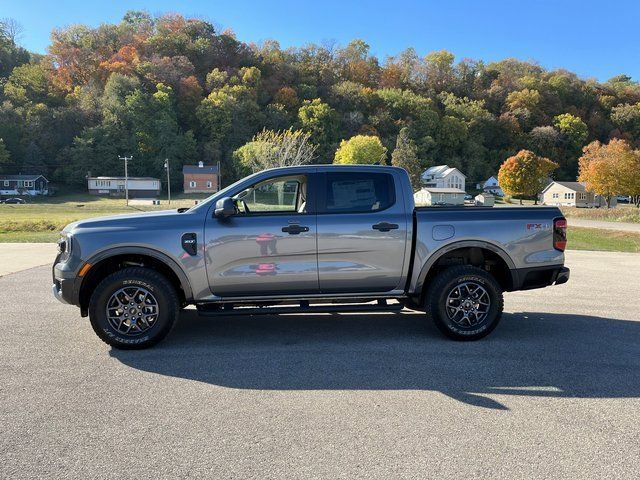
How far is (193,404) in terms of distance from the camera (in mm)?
3621

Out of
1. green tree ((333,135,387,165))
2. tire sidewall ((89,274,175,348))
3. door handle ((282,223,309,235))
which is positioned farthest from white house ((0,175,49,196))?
door handle ((282,223,309,235))

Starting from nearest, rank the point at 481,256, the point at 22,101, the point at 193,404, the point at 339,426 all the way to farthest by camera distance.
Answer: the point at 339,426 < the point at 193,404 < the point at 481,256 < the point at 22,101

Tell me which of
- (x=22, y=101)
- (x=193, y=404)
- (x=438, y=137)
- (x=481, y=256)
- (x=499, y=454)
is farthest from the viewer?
(x=438, y=137)

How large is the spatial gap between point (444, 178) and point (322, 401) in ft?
310

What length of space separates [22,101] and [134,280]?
117 m

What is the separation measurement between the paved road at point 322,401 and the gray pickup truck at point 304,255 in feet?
1.57

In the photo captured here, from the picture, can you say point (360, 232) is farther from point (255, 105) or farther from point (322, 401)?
point (255, 105)

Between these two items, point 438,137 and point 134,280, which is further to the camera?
point 438,137

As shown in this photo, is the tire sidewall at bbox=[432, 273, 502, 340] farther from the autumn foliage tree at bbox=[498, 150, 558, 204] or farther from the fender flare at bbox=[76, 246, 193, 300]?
the autumn foliage tree at bbox=[498, 150, 558, 204]

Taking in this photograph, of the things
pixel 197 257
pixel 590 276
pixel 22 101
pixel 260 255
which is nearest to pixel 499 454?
pixel 260 255

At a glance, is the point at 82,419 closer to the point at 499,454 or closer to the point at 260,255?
the point at 260,255

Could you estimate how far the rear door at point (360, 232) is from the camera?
197 inches

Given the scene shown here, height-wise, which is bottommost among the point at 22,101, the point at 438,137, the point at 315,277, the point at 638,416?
the point at 638,416

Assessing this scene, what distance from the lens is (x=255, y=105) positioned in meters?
101
